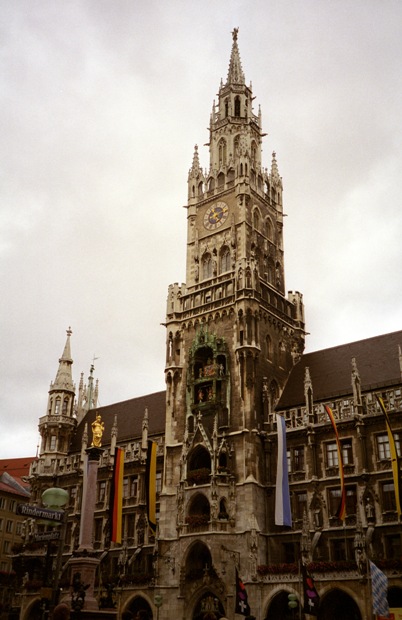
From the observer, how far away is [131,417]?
2623 inches

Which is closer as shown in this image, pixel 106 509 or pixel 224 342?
pixel 224 342

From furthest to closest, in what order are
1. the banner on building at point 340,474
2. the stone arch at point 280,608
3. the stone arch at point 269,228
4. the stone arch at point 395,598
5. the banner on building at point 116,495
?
the stone arch at point 269,228 < the banner on building at point 116,495 < the stone arch at point 280,608 < the banner on building at point 340,474 < the stone arch at point 395,598

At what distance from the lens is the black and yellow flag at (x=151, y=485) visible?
50.6 meters

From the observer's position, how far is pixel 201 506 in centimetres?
5009

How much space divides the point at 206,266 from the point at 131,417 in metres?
17.7

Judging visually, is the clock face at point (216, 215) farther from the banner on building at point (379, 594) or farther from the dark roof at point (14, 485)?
the dark roof at point (14, 485)

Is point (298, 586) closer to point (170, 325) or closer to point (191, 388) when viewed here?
point (191, 388)

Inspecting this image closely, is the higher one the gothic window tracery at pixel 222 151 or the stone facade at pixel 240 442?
the gothic window tracery at pixel 222 151

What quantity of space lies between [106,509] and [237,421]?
16605 mm

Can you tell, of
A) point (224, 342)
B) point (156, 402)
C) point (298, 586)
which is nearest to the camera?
point (298, 586)

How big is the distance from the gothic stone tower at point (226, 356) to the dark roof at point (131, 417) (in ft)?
24.6

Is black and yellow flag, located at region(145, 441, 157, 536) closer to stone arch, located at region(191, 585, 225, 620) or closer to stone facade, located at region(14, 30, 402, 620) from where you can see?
stone facade, located at region(14, 30, 402, 620)

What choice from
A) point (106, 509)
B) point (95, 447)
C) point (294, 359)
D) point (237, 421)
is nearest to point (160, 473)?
point (106, 509)

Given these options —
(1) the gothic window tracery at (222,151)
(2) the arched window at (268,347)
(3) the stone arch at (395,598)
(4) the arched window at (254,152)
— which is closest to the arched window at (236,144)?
(1) the gothic window tracery at (222,151)
